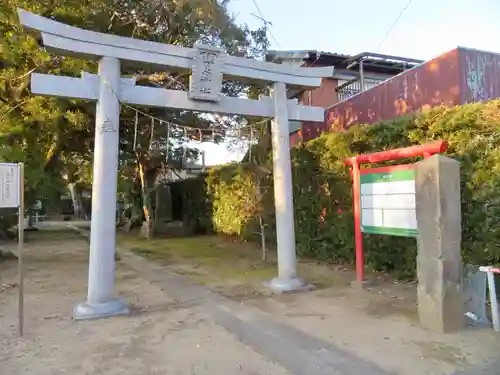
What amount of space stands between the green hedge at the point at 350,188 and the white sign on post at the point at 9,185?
20.1 feet

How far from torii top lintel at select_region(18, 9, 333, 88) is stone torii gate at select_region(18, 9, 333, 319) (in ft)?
0.04

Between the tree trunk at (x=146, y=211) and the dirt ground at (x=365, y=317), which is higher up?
the tree trunk at (x=146, y=211)

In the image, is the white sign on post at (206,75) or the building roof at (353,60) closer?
the white sign on post at (206,75)

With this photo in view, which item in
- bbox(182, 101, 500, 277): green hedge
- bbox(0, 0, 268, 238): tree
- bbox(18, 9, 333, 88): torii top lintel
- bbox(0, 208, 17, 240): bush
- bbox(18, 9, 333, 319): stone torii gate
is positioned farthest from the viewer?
bbox(0, 208, 17, 240): bush

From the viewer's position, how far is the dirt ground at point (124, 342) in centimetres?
432

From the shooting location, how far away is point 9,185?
548 centimetres

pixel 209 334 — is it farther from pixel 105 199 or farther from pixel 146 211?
pixel 146 211

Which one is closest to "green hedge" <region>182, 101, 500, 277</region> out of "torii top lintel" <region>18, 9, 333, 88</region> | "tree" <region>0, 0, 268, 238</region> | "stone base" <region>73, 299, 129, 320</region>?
"torii top lintel" <region>18, 9, 333, 88</region>

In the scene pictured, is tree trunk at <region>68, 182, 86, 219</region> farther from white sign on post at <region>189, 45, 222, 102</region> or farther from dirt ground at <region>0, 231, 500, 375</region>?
white sign on post at <region>189, 45, 222, 102</region>

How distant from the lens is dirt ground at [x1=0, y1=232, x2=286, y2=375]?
432 cm

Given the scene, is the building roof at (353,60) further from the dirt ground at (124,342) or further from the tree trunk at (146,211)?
the dirt ground at (124,342)

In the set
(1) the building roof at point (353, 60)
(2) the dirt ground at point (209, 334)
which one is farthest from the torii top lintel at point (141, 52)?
(1) the building roof at point (353, 60)

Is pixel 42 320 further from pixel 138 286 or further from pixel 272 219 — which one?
pixel 272 219

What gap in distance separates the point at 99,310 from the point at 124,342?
4.09 feet
